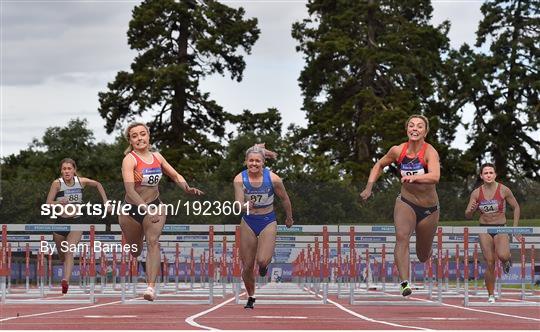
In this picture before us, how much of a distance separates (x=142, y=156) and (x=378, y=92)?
50.9m

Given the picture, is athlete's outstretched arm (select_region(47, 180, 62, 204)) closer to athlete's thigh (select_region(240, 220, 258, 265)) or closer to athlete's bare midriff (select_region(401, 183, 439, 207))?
athlete's thigh (select_region(240, 220, 258, 265))

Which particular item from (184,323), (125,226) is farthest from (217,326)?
(125,226)

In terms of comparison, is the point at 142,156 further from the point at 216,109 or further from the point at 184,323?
the point at 216,109

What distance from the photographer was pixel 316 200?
126 feet

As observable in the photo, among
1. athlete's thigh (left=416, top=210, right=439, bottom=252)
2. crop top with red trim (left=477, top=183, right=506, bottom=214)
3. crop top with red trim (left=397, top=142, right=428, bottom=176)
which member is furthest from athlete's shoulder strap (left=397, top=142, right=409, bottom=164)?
crop top with red trim (left=477, top=183, right=506, bottom=214)

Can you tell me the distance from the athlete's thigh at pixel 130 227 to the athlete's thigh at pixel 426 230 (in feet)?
9.67

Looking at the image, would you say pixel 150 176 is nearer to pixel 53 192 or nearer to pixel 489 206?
pixel 53 192

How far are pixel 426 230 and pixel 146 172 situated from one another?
9.95ft

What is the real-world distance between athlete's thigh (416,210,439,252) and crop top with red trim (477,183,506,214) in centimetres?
509

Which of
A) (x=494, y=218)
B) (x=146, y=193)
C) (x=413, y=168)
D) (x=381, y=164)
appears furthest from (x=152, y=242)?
(x=494, y=218)

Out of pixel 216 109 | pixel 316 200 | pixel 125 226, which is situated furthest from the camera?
pixel 216 109

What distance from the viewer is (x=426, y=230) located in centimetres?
1238

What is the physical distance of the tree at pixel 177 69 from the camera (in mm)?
58469

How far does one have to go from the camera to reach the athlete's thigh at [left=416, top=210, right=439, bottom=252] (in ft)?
40.4
